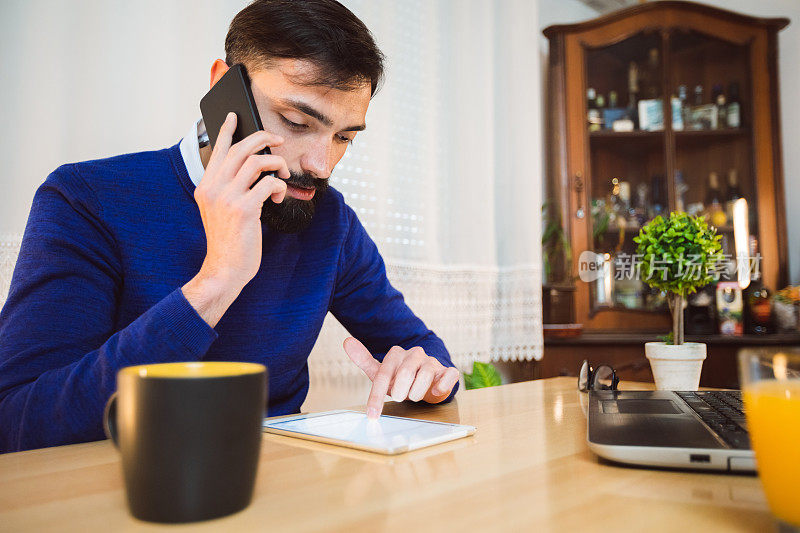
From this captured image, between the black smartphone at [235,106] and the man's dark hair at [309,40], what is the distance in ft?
0.32

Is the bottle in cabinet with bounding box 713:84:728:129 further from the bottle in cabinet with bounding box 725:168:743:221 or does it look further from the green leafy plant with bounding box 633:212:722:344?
the green leafy plant with bounding box 633:212:722:344

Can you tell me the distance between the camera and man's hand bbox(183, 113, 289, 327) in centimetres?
73

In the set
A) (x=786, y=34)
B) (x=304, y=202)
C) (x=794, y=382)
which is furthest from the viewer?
(x=786, y=34)

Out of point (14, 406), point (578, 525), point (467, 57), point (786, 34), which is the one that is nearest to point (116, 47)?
point (14, 406)

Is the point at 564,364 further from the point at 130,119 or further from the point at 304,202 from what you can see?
the point at 130,119

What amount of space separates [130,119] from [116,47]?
17 cm

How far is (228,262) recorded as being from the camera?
0.74m

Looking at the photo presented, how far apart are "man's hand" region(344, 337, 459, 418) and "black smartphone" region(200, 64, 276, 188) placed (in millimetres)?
295

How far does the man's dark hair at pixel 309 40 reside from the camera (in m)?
0.97

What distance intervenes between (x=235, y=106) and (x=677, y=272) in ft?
2.75

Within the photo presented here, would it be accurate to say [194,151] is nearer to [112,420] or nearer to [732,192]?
[112,420]

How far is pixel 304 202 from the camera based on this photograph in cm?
102

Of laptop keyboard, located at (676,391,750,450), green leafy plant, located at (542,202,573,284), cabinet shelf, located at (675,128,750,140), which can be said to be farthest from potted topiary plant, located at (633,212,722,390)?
cabinet shelf, located at (675,128,750,140)

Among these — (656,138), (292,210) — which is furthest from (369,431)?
(656,138)
